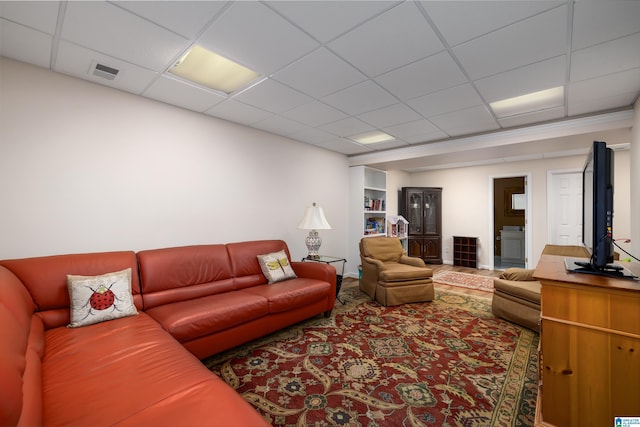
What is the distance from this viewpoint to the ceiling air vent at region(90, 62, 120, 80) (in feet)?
7.45

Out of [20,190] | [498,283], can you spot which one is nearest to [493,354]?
[498,283]

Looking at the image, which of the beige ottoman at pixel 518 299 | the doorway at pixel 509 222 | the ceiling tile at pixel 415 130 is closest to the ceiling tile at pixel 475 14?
the ceiling tile at pixel 415 130

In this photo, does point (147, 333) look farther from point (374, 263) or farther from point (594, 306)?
point (374, 263)

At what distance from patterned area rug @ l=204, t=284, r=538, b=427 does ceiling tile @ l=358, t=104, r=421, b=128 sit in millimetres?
2448

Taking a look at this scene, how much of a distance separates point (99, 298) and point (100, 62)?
188 cm

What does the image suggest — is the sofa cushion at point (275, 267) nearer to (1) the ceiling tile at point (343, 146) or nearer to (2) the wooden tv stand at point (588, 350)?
(1) the ceiling tile at point (343, 146)

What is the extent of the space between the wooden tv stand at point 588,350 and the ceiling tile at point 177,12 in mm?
2492

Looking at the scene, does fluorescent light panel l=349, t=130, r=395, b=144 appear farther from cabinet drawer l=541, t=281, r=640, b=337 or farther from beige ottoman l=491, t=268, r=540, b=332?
cabinet drawer l=541, t=281, r=640, b=337

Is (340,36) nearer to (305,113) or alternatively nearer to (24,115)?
(305,113)

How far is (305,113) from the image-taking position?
10.7 feet

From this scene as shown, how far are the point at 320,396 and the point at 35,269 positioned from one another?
227cm

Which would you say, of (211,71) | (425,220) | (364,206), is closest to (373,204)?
(364,206)

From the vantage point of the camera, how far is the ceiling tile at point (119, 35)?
5.49 feet

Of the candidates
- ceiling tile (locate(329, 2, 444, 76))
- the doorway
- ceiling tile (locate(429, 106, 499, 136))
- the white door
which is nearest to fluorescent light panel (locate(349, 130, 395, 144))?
ceiling tile (locate(429, 106, 499, 136))
